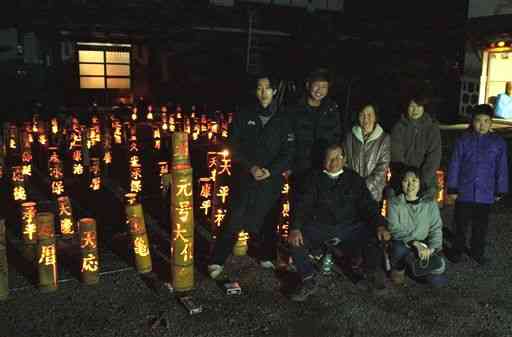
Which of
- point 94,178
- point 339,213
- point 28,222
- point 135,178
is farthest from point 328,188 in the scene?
point 94,178

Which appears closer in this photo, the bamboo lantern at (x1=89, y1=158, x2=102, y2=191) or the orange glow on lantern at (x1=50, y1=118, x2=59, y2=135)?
the bamboo lantern at (x1=89, y1=158, x2=102, y2=191)

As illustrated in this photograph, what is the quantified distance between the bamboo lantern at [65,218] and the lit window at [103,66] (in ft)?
38.2

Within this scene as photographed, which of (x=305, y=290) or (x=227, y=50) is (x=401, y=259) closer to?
(x=305, y=290)

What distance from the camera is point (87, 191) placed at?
8.03 m

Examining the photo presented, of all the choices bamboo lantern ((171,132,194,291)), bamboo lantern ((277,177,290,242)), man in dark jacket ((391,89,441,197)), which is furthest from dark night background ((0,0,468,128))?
A: bamboo lantern ((171,132,194,291))

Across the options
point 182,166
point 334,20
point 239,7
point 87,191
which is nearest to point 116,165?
point 87,191

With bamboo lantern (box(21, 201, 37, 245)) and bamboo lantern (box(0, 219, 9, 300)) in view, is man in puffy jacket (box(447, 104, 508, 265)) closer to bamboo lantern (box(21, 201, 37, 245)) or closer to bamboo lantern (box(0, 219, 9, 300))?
bamboo lantern (box(0, 219, 9, 300))

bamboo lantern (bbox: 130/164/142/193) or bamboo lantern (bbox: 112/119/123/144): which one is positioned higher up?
bamboo lantern (bbox: 112/119/123/144)

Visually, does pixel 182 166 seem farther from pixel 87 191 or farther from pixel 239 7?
pixel 239 7

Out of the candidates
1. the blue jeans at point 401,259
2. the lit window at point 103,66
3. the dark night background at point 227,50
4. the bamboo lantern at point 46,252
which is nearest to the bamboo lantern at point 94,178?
the bamboo lantern at point 46,252

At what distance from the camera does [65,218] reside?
5.71 m

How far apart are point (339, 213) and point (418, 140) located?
4.48ft

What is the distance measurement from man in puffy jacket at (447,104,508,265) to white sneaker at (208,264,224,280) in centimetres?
258

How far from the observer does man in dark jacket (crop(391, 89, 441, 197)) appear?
524 centimetres
